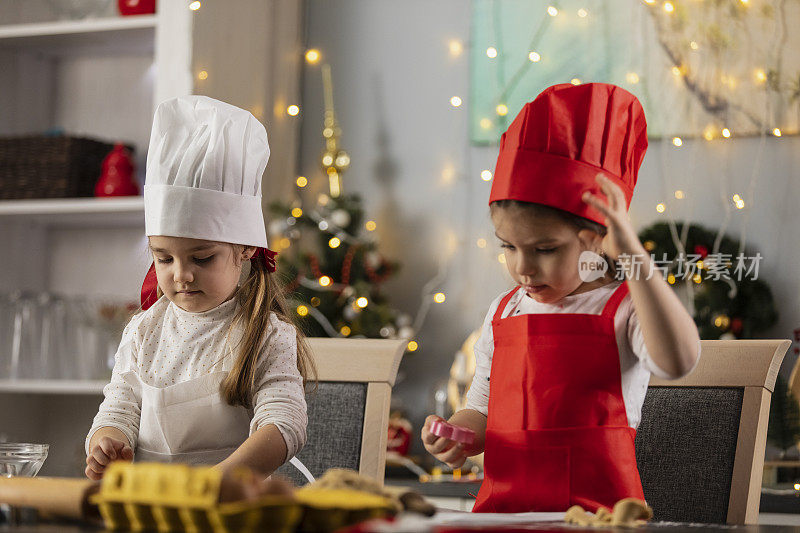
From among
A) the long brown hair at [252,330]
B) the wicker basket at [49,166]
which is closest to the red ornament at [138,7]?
the wicker basket at [49,166]

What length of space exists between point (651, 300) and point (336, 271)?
1.45m

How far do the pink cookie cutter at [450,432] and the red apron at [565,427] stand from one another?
0.08 metres

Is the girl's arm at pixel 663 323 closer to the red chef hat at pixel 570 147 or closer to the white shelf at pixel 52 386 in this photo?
the red chef hat at pixel 570 147

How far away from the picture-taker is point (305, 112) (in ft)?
8.20

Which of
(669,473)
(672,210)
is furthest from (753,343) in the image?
(672,210)

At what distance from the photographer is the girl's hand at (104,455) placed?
880 millimetres

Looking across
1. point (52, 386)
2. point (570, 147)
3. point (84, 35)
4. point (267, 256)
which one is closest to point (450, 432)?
point (570, 147)

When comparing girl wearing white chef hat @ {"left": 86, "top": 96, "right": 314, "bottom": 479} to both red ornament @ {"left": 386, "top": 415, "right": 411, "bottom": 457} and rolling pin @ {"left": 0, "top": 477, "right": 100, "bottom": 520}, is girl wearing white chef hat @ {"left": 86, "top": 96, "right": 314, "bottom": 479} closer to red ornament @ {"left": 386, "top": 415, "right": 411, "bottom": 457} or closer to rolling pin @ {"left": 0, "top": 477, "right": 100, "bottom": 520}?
rolling pin @ {"left": 0, "top": 477, "right": 100, "bottom": 520}

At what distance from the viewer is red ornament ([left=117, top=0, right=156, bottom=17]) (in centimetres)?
218

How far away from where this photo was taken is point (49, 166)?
2.18 m

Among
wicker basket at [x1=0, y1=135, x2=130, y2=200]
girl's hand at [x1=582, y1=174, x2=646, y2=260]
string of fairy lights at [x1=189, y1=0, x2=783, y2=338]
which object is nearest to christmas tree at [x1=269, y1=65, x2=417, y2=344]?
string of fairy lights at [x1=189, y1=0, x2=783, y2=338]

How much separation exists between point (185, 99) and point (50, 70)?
1.66 meters

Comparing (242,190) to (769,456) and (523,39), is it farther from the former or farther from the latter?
(523,39)

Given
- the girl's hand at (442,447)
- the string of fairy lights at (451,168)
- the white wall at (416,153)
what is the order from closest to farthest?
the girl's hand at (442,447) → the string of fairy lights at (451,168) → the white wall at (416,153)
